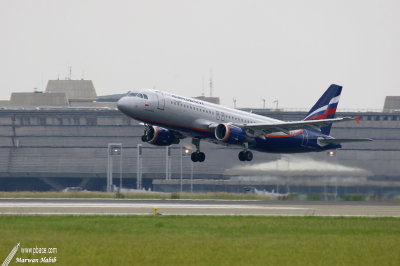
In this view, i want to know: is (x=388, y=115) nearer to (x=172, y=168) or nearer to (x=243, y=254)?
(x=172, y=168)

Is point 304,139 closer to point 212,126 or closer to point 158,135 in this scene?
point 212,126

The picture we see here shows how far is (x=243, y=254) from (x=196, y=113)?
→ 3106 cm

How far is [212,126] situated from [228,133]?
4.88ft

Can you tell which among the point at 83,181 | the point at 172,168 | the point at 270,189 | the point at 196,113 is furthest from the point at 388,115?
the point at 196,113

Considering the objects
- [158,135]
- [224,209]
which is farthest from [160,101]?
[224,209]

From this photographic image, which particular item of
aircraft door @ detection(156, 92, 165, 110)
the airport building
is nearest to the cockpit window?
aircraft door @ detection(156, 92, 165, 110)

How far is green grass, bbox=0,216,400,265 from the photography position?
34.3 metres

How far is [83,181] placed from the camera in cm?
19275

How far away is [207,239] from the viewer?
135 feet

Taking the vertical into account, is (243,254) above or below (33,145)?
below

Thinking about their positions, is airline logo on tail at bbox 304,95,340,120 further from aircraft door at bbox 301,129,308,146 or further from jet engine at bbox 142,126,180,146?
jet engine at bbox 142,126,180,146

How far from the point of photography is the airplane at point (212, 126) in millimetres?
63031

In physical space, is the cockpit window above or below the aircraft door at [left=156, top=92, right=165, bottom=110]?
above

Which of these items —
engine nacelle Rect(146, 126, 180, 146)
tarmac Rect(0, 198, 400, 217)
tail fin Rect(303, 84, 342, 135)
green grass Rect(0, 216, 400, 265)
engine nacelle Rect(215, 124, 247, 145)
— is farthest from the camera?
tail fin Rect(303, 84, 342, 135)
